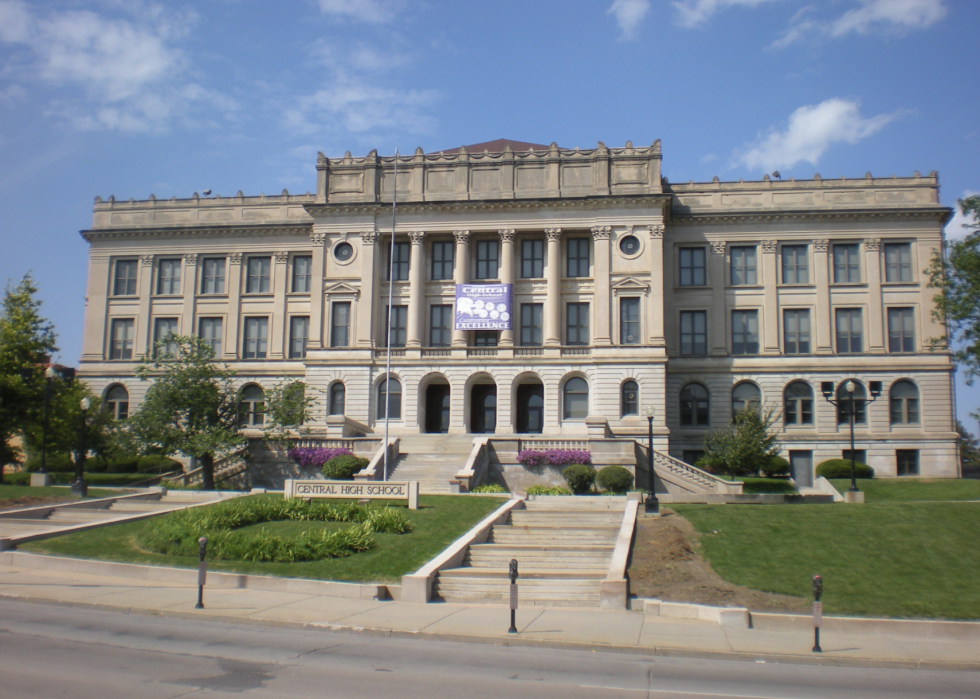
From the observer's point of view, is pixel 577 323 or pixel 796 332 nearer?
pixel 577 323

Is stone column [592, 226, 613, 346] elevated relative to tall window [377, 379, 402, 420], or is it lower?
elevated

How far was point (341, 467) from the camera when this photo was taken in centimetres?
3828

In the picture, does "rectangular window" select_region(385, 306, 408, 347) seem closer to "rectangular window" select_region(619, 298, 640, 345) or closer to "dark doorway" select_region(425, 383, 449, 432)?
"dark doorway" select_region(425, 383, 449, 432)

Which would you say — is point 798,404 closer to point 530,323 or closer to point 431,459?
point 530,323

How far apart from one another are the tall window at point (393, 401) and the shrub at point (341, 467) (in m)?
9.64

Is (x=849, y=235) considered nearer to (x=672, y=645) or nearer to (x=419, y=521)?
(x=419, y=521)

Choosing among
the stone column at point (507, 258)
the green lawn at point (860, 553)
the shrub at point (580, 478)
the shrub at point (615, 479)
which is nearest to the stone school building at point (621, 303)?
the stone column at point (507, 258)

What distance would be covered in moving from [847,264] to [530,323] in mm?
21200

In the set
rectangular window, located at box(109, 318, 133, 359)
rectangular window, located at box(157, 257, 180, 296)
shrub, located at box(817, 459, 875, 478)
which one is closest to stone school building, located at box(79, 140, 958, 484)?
shrub, located at box(817, 459, 875, 478)

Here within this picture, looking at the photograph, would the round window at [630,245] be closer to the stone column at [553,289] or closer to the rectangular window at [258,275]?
the stone column at [553,289]

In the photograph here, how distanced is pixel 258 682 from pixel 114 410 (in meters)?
50.8

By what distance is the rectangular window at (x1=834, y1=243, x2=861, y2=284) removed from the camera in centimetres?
5162

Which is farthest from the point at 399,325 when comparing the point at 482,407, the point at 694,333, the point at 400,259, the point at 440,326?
the point at 694,333

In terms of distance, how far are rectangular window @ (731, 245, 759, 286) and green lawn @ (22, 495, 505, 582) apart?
30597 mm
